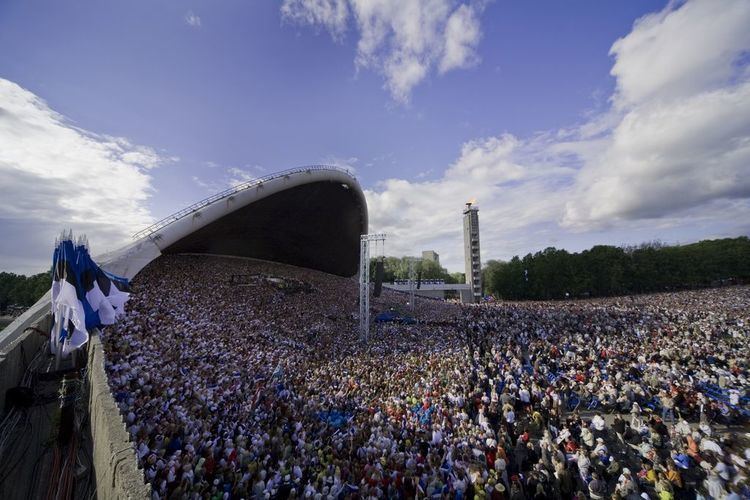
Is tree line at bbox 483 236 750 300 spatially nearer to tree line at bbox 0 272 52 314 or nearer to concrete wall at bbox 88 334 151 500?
concrete wall at bbox 88 334 151 500

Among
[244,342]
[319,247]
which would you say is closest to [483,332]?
[244,342]

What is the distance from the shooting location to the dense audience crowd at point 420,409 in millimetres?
6754

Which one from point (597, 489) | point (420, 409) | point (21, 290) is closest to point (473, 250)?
point (420, 409)

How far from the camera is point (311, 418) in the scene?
10031mm

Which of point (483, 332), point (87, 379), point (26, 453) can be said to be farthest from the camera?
point (483, 332)

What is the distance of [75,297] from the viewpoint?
10.2 m

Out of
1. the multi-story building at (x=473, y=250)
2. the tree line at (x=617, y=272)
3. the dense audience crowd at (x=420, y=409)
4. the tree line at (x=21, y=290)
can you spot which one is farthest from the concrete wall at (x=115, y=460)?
the tree line at (x=21, y=290)

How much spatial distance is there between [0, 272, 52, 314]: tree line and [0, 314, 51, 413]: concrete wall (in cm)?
6062

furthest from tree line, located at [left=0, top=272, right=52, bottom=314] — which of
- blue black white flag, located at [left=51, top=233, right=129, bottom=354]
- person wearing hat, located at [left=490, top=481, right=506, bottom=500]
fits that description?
person wearing hat, located at [left=490, top=481, right=506, bottom=500]

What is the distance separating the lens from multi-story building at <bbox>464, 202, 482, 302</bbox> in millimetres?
45812

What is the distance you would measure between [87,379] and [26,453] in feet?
8.58

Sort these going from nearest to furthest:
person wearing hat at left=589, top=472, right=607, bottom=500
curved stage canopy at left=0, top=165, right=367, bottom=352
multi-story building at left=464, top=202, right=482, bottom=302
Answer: person wearing hat at left=589, top=472, right=607, bottom=500
curved stage canopy at left=0, top=165, right=367, bottom=352
multi-story building at left=464, top=202, right=482, bottom=302

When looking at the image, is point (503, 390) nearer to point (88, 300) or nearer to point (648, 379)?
point (648, 379)

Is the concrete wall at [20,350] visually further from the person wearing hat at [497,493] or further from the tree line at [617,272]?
the tree line at [617,272]
